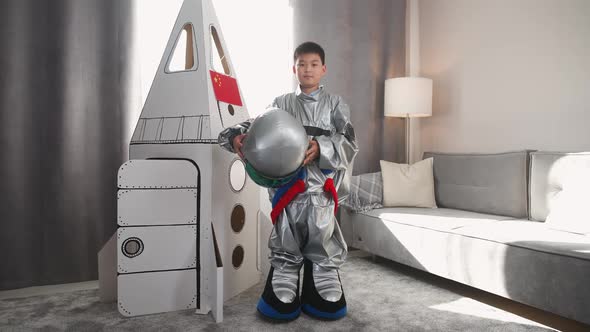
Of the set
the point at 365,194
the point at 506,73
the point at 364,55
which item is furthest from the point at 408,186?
the point at 364,55

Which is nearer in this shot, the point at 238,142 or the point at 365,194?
the point at 238,142

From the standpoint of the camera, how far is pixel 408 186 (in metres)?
2.66

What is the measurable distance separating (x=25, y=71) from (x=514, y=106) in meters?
2.78

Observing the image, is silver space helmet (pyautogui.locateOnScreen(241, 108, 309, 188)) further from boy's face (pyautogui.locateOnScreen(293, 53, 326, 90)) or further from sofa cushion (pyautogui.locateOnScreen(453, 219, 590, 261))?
sofa cushion (pyautogui.locateOnScreen(453, 219, 590, 261))

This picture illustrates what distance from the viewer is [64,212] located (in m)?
2.13

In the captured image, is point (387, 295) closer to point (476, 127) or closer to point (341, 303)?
point (341, 303)

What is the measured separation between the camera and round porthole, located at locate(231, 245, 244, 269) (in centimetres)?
196

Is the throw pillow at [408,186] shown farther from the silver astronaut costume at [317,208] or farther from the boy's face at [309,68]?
the boy's face at [309,68]

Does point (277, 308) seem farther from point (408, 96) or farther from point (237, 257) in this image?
point (408, 96)

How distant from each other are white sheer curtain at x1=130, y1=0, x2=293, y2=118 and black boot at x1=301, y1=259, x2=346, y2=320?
50.1 inches

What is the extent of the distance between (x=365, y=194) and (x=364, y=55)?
43.5 inches

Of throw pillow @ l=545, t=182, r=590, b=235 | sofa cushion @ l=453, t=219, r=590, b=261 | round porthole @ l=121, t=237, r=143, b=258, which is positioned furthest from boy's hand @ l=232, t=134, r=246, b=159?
throw pillow @ l=545, t=182, r=590, b=235

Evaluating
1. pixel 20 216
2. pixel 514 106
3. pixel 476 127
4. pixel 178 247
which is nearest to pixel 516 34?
pixel 514 106

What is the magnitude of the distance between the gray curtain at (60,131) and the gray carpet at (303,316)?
25 cm
